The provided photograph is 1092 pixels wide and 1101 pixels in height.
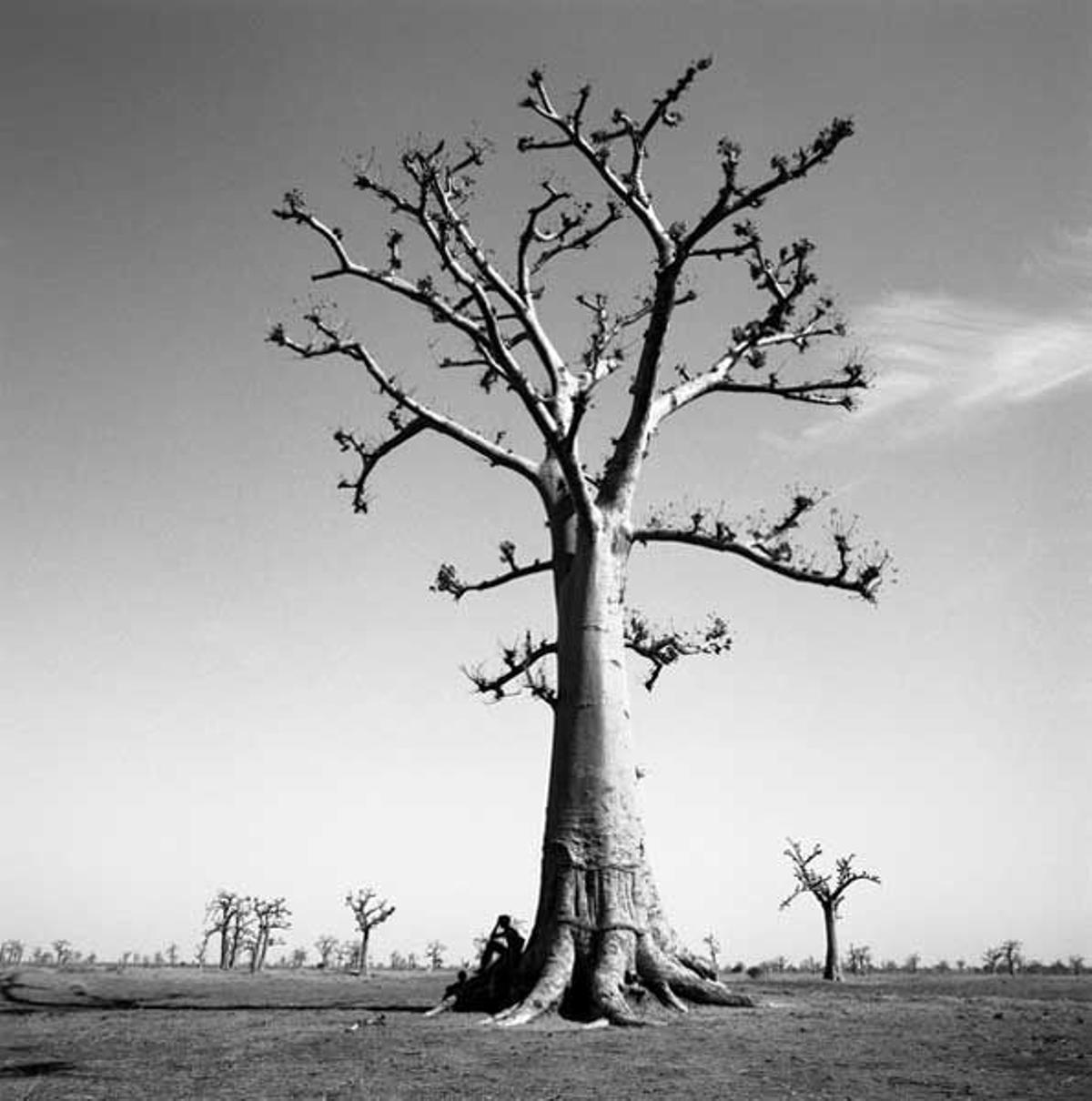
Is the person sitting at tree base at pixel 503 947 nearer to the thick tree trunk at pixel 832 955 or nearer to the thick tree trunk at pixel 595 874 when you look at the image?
the thick tree trunk at pixel 595 874

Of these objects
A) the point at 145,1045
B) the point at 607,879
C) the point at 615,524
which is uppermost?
the point at 615,524

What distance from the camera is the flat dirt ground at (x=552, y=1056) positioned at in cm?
503

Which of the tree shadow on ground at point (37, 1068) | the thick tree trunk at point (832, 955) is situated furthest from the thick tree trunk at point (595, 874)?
the thick tree trunk at point (832, 955)

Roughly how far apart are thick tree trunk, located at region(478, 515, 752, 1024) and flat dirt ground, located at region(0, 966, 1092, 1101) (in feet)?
1.40

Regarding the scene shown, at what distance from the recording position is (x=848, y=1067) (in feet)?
18.5

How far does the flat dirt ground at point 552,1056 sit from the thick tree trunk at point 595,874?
1.40 ft

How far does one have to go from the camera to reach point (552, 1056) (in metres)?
6.11

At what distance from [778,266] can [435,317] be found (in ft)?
13.3

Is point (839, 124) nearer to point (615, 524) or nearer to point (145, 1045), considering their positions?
point (615, 524)

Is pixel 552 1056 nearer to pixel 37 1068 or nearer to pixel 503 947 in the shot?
pixel 37 1068

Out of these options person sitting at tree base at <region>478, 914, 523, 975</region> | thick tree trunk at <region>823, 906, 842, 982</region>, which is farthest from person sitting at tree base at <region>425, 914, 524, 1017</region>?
thick tree trunk at <region>823, 906, 842, 982</region>

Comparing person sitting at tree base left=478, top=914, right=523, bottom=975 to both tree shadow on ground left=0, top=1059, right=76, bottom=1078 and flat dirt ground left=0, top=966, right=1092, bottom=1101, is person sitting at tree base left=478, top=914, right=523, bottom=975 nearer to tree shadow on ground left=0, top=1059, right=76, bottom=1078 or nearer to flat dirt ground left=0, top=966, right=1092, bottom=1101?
flat dirt ground left=0, top=966, right=1092, bottom=1101

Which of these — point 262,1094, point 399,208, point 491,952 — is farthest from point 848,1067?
point 399,208

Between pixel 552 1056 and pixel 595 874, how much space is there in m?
2.80
